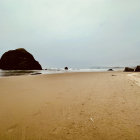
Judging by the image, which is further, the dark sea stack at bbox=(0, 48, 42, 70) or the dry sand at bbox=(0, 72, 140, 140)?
the dark sea stack at bbox=(0, 48, 42, 70)

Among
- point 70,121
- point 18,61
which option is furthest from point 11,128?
point 18,61

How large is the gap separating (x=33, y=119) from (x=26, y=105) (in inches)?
44.3

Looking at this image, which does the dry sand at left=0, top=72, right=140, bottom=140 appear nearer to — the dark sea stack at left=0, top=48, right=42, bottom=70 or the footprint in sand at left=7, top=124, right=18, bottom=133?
the footprint in sand at left=7, top=124, right=18, bottom=133

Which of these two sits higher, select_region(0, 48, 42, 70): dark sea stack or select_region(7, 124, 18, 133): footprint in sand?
select_region(0, 48, 42, 70): dark sea stack

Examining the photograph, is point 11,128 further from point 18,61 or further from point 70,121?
point 18,61

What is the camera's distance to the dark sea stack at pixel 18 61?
59156 mm

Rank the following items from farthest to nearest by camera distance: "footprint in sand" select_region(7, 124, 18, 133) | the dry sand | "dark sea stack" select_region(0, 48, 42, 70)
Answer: "dark sea stack" select_region(0, 48, 42, 70)
"footprint in sand" select_region(7, 124, 18, 133)
the dry sand

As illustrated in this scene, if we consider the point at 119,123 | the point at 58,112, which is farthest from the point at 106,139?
the point at 58,112

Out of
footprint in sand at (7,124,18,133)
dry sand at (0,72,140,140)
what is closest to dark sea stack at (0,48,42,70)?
dry sand at (0,72,140,140)

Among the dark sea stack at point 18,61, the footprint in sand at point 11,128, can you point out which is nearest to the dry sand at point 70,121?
the footprint in sand at point 11,128

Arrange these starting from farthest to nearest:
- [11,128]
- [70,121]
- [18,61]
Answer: [18,61] < [70,121] < [11,128]

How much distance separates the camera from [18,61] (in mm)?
61219

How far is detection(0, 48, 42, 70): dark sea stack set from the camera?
59156 millimetres

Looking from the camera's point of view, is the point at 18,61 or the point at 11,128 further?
the point at 18,61
